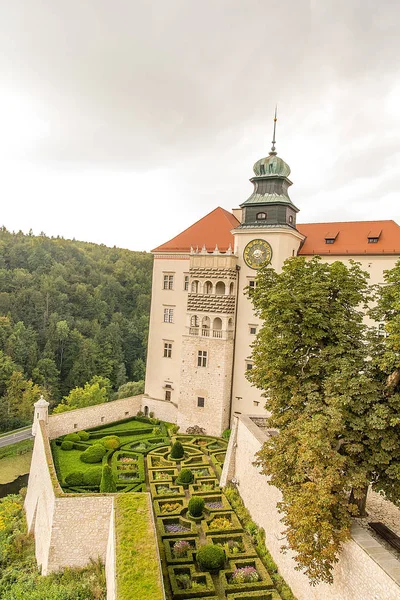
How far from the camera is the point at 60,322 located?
57906 millimetres

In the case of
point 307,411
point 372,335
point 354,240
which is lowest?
point 307,411

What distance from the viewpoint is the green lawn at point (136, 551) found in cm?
1077

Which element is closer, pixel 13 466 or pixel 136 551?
pixel 136 551

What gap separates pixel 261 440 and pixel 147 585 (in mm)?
7535

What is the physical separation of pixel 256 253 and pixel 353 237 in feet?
20.6

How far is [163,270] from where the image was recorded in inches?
1234

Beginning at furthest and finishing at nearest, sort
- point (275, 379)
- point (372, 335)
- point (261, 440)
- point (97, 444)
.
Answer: point (97, 444)
point (261, 440)
point (275, 379)
point (372, 335)

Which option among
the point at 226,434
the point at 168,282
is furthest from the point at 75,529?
the point at 168,282

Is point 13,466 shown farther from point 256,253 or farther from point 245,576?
point 256,253

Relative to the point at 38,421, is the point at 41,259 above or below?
above

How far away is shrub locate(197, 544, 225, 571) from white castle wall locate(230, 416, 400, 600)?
197 cm

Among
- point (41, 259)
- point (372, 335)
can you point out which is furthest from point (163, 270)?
point (41, 259)

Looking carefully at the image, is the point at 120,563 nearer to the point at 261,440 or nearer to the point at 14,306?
the point at 261,440

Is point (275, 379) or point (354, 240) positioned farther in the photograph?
point (354, 240)
